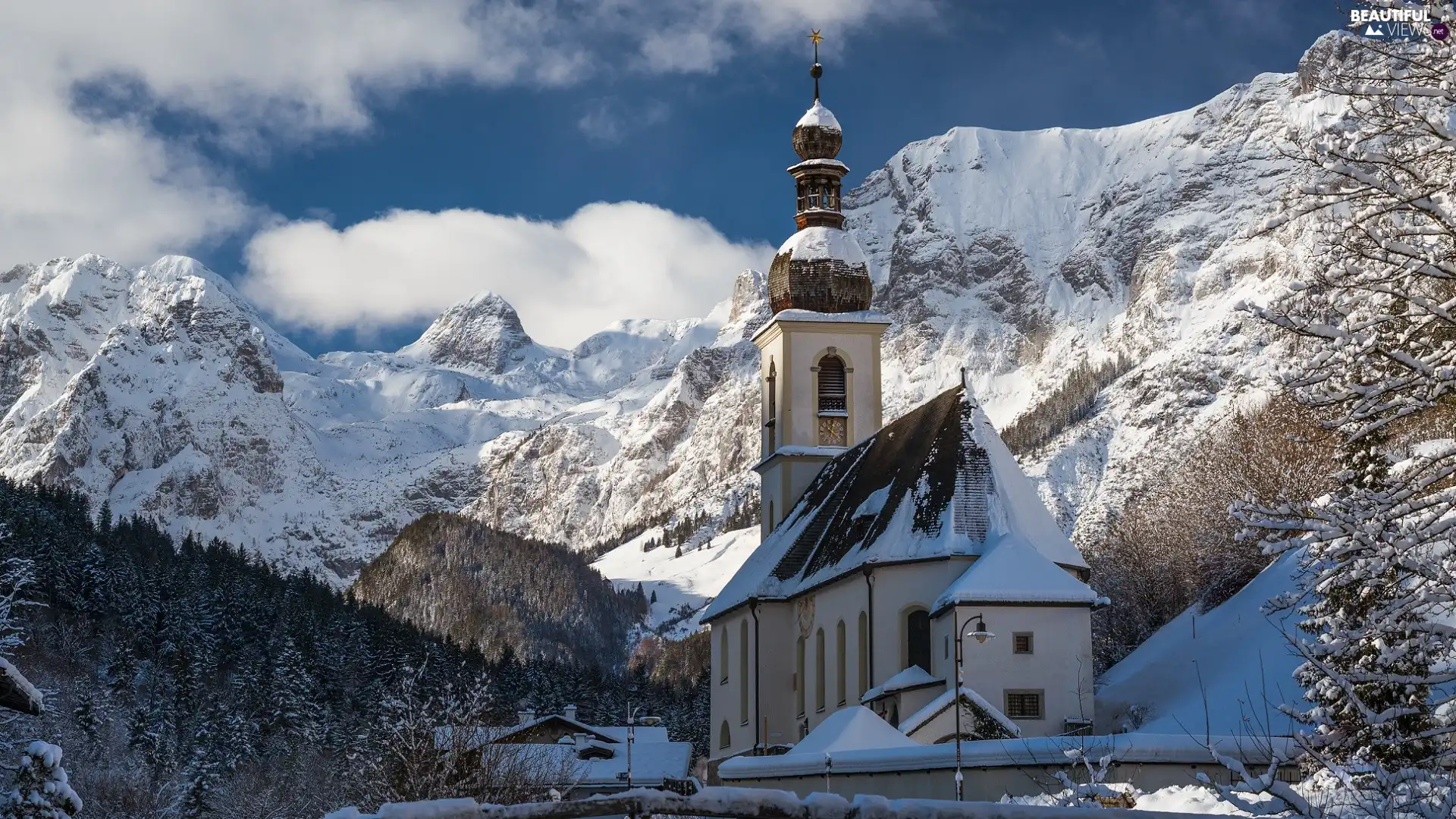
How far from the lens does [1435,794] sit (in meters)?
10.9

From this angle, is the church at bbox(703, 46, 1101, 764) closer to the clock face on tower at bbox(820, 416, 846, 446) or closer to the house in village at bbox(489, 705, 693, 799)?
the clock face on tower at bbox(820, 416, 846, 446)

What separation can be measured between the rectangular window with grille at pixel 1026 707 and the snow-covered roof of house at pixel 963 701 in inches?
11.7

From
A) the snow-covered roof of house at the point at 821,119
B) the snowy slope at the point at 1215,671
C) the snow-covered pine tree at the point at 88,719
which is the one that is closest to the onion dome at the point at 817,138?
the snow-covered roof of house at the point at 821,119

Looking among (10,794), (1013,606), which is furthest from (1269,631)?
(10,794)

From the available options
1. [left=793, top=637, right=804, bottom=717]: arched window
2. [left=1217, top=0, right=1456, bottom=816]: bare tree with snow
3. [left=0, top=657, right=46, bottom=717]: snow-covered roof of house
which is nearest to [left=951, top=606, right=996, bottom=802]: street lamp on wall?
[left=793, top=637, right=804, bottom=717]: arched window

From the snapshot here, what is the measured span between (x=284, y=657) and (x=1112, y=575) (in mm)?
49035

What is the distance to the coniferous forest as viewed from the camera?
253 feet

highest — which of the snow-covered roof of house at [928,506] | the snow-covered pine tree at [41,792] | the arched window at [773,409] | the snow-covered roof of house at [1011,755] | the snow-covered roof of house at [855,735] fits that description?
the arched window at [773,409]

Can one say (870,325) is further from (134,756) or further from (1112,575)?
(134,756)

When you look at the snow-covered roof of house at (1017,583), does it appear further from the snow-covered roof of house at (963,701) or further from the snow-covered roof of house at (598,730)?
the snow-covered roof of house at (598,730)

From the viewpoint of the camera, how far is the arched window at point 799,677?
167 ft

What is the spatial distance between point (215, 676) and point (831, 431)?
61.4 m

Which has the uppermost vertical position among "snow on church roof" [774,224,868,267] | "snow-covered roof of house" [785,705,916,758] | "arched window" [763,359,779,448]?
"snow on church roof" [774,224,868,267]

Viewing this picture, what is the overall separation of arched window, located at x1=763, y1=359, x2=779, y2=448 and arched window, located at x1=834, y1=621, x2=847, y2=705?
13.5 metres
